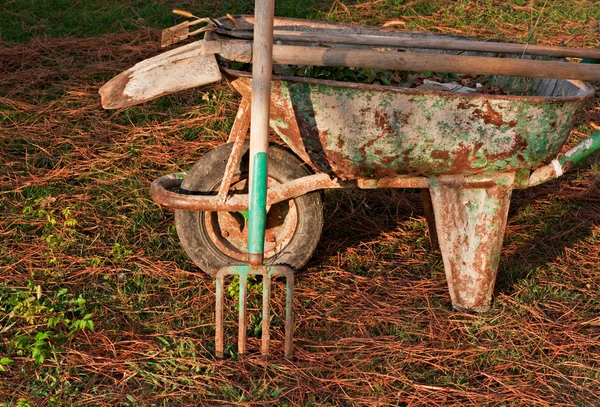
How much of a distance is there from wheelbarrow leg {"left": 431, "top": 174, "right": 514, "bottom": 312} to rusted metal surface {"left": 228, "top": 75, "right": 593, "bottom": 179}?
7 cm

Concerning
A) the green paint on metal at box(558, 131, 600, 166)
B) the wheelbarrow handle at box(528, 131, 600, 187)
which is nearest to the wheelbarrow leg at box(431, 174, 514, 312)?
the wheelbarrow handle at box(528, 131, 600, 187)

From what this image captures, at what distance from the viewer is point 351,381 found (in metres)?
2.80

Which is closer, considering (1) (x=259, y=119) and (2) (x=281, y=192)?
(1) (x=259, y=119)

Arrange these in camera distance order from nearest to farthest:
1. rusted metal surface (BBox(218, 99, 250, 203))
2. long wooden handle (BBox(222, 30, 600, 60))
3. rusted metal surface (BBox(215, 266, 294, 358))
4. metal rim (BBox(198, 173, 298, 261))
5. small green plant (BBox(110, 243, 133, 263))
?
rusted metal surface (BBox(215, 266, 294, 358)), rusted metal surface (BBox(218, 99, 250, 203)), long wooden handle (BBox(222, 30, 600, 60)), metal rim (BBox(198, 173, 298, 261)), small green plant (BBox(110, 243, 133, 263))

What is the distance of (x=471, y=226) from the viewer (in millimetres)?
3066

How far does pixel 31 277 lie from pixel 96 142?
51.3 inches

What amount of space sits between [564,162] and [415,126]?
65 centimetres

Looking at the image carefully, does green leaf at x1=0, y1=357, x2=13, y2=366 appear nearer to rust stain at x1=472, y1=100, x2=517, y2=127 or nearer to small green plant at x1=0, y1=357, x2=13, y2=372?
small green plant at x1=0, y1=357, x2=13, y2=372

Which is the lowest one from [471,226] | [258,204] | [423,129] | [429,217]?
[429,217]

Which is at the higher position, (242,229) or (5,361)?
(242,229)

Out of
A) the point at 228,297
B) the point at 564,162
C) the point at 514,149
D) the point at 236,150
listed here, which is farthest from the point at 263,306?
the point at 564,162

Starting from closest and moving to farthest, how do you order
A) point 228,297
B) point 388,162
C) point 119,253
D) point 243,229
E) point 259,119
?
1. point 259,119
2. point 388,162
3. point 228,297
4. point 243,229
5. point 119,253

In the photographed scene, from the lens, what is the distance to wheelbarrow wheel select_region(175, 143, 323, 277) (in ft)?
10.5

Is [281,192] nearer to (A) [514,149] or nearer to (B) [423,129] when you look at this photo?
(B) [423,129]
